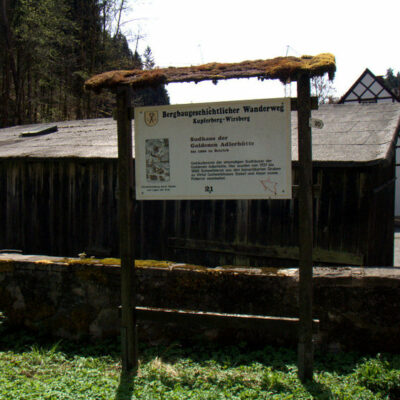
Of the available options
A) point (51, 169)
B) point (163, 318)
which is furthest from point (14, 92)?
point (163, 318)

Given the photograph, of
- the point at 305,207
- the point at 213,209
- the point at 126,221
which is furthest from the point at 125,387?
the point at 213,209

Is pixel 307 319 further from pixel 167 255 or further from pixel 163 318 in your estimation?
pixel 167 255

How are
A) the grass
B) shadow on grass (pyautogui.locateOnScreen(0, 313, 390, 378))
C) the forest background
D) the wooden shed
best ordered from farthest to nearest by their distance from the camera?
1. the forest background
2. the wooden shed
3. shadow on grass (pyautogui.locateOnScreen(0, 313, 390, 378))
4. the grass

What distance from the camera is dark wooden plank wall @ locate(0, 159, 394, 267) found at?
23.5 ft

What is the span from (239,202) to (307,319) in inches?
165

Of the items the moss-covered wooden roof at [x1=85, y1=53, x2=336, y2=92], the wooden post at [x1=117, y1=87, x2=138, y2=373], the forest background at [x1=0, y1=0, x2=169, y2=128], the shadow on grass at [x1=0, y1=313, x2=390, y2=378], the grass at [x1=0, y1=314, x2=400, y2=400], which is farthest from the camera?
the forest background at [x1=0, y1=0, x2=169, y2=128]

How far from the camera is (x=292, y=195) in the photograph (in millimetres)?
3994

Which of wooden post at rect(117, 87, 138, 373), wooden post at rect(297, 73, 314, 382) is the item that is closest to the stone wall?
wooden post at rect(117, 87, 138, 373)

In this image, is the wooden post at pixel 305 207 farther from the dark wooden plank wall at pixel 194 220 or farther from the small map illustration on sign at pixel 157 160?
the dark wooden plank wall at pixel 194 220

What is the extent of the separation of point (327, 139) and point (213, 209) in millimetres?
2220

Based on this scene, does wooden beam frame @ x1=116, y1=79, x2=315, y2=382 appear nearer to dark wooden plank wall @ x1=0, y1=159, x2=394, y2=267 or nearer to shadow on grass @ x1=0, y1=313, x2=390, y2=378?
shadow on grass @ x1=0, y1=313, x2=390, y2=378

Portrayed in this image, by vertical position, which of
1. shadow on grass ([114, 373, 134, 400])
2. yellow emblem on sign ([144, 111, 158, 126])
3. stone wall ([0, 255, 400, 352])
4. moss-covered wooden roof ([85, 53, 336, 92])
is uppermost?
moss-covered wooden roof ([85, 53, 336, 92])

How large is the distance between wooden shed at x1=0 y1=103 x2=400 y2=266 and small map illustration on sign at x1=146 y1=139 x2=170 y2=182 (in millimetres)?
3318

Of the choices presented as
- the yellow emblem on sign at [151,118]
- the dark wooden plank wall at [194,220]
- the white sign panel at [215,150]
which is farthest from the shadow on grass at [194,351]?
the dark wooden plank wall at [194,220]
